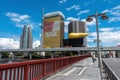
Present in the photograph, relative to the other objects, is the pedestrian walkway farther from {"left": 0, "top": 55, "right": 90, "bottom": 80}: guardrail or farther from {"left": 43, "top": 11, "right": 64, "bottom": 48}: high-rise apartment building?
{"left": 43, "top": 11, "right": 64, "bottom": 48}: high-rise apartment building

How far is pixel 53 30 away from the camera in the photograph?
158m

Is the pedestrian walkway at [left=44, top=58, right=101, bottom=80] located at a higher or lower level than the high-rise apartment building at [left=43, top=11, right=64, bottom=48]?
lower

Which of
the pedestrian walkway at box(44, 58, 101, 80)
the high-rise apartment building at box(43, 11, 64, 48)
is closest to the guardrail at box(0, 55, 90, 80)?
the pedestrian walkway at box(44, 58, 101, 80)

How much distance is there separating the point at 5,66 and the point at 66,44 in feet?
389

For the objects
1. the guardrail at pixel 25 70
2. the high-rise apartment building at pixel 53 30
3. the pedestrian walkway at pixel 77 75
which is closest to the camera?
the guardrail at pixel 25 70

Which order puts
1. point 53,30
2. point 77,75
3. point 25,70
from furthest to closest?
point 53,30, point 77,75, point 25,70

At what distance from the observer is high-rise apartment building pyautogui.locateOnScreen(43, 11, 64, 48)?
499 feet

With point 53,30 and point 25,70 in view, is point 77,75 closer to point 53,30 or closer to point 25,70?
point 25,70

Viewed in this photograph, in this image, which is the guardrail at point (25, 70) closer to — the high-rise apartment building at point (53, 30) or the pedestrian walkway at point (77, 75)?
the pedestrian walkway at point (77, 75)

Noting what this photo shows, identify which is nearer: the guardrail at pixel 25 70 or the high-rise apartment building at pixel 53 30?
the guardrail at pixel 25 70

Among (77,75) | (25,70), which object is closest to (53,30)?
(77,75)

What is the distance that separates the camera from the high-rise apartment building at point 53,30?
152125mm

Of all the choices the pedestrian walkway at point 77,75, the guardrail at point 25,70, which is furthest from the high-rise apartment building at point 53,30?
the guardrail at point 25,70

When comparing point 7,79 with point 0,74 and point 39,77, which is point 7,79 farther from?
point 39,77
